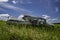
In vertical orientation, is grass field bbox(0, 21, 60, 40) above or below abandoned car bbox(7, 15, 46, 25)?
below

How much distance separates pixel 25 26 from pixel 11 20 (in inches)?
19.6

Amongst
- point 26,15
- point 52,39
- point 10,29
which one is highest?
point 26,15

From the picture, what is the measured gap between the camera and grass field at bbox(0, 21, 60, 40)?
3549 millimetres

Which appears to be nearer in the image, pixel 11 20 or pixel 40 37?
pixel 40 37

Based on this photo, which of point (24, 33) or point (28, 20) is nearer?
point (24, 33)

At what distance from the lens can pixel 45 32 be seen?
3.93 metres

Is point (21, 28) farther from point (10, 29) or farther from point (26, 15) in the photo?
point (26, 15)

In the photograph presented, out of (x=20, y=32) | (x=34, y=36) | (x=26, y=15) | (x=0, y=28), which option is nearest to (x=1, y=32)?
(x=0, y=28)

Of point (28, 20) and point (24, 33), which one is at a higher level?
point (28, 20)

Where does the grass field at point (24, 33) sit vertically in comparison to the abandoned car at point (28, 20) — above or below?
below

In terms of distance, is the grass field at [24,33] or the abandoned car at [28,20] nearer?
the grass field at [24,33]

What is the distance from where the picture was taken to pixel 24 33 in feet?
12.0

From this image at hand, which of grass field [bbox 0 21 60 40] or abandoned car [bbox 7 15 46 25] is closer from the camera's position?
grass field [bbox 0 21 60 40]

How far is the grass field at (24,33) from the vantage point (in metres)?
3.55
